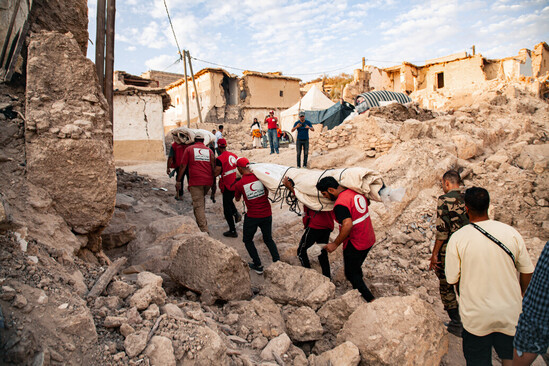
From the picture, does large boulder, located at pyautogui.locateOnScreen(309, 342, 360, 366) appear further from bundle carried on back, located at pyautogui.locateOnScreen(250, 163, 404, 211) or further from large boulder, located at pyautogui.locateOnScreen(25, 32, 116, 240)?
large boulder, located at pyautogui.locateOnScreen(25, 32, 116, 240)

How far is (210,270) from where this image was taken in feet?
10.5

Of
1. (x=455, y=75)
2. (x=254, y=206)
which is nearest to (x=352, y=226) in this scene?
(x=254, y=206)

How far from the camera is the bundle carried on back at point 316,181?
3410mm

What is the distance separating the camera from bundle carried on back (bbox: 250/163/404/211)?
11.2 ft

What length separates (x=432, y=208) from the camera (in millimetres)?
5914

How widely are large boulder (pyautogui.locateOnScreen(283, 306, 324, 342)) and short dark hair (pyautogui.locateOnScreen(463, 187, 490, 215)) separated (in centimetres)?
159

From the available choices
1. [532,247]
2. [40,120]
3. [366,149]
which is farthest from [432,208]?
[40,120]

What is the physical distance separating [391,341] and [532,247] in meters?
3.84

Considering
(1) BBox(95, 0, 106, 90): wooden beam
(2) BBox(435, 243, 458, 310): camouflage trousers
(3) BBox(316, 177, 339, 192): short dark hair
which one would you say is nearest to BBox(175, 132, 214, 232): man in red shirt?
(1) BBox(95, 0, 106, 90): wooden beam

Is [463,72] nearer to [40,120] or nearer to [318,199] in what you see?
[318,199]

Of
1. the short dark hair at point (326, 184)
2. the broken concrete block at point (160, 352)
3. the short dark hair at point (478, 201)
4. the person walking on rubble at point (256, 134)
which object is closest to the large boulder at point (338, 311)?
the short dark hair at point (326, 184)

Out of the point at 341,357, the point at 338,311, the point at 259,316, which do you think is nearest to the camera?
the point at 341,357

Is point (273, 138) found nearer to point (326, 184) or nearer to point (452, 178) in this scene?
point (326, 184)

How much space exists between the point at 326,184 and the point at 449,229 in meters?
1.30
